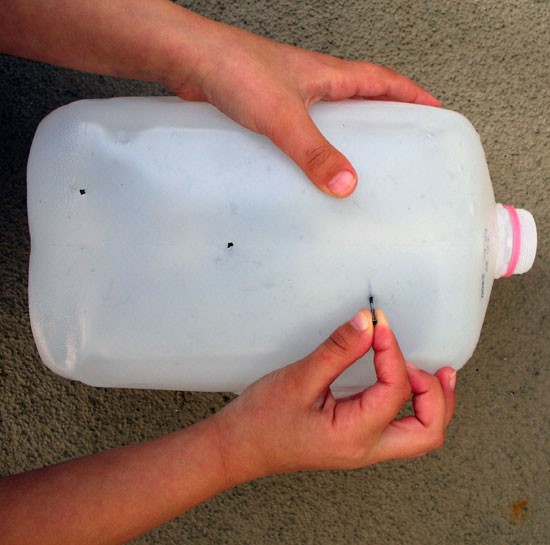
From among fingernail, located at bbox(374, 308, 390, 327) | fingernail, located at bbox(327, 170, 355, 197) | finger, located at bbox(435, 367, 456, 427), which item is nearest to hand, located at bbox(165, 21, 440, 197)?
fingernail, located at bbox(327, 170, 355, 197)

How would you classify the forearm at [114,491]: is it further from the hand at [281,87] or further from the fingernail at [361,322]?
the hand at [281,87]

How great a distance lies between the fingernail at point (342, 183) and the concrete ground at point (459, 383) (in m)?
0.39

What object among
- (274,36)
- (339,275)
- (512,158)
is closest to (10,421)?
(339,275)

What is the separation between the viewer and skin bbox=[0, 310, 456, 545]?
0.53 m

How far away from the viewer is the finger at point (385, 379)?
0.53 metres

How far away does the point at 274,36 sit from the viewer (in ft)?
2.88

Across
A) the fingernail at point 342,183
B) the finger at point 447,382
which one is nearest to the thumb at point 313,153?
the fingernail at point 342,183

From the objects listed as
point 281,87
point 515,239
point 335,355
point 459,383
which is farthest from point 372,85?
point 459,383

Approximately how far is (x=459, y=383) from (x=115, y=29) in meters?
0.67

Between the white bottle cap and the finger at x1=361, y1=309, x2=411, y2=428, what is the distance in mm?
198

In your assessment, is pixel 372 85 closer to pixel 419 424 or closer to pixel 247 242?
pixel 247 242

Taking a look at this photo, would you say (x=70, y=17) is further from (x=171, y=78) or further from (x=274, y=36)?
(x=274, y=36)

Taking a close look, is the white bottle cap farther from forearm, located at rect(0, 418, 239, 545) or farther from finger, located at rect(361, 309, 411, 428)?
forearm, located at rect(0, 418, 239, 545)

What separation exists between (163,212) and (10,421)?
1.63 feet
